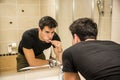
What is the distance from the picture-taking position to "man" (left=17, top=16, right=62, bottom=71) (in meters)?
1.67

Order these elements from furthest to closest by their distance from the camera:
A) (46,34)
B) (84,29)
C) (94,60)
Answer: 1. (46,34)
2. (84,29)
3. (94,60)

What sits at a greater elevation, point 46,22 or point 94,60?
point 46,22

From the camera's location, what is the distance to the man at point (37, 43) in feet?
5.46

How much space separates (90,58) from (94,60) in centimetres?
3

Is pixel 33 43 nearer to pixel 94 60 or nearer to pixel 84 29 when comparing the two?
pixel 84 29

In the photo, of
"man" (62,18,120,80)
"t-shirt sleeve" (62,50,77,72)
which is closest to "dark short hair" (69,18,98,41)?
"man" (62,18,120,80)

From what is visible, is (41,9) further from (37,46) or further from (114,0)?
(114,0)

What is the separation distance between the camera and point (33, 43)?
172 cm

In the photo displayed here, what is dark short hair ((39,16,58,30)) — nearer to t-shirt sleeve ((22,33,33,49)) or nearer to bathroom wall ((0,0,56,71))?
bathroom wall ((0,0,56,71))

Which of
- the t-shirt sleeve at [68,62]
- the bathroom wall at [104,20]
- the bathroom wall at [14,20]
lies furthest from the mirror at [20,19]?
the t-shirt sleeve at [68,62]

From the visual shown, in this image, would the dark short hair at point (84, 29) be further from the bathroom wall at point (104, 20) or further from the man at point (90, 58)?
the bathroom wall at point (104, 20)

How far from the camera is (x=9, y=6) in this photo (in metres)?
1.58

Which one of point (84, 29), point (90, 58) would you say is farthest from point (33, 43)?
point (90, 58)

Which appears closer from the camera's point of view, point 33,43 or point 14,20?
point 14,20
